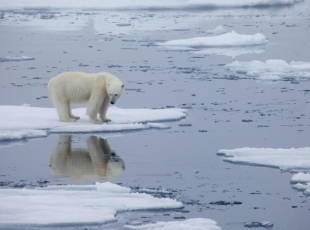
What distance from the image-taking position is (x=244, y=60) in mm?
15500

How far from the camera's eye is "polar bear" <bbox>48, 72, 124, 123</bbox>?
884 cm

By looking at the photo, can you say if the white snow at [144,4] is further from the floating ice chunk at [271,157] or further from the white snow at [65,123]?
the floating ice chunk at [271,157]

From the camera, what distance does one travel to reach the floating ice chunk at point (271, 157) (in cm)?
697

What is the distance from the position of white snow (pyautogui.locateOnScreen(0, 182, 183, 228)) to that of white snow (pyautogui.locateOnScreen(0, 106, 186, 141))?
233 centimetres

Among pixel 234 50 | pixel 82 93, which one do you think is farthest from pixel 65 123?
pixel 234 50

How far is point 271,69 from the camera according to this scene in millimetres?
13602

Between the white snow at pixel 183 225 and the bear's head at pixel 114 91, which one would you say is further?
the bear's head at pixel 114 91

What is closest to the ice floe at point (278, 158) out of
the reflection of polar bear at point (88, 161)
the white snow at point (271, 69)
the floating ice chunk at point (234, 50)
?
the reflection of polar bear at point (88, 161)

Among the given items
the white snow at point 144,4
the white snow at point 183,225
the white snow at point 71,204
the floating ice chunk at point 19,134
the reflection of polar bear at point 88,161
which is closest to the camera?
the white snow at point 183,225

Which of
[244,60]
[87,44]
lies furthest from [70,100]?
[87,44]

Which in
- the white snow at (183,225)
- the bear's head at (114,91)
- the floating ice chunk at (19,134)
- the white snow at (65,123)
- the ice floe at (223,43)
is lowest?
the white snow at (183,225)

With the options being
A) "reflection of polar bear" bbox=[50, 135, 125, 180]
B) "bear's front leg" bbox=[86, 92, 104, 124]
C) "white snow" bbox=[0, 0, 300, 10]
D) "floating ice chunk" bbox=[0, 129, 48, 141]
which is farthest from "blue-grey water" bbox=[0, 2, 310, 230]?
"white snow" bbox=[0, 0, 300, 10]

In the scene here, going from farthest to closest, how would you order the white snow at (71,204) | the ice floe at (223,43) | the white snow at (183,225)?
1. the ice floe at (223,43)
2. the white snow at (71,204)
3. the white snow at (183,225)

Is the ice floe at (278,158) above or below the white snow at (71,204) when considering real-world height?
above
